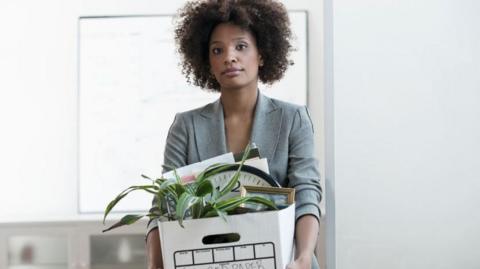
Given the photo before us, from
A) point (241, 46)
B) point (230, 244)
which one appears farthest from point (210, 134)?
point (230, 244)

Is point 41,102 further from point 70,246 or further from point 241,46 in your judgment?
point 241,46

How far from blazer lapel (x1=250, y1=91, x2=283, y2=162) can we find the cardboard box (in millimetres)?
204

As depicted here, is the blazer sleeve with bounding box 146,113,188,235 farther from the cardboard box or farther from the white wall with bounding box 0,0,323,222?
the white wall with bounding box 0,0,323,222

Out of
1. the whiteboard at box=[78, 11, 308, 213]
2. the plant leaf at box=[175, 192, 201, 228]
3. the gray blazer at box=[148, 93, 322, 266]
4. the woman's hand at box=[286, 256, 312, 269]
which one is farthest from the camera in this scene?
the whiteboard at box=[78, 11, 308, 213]

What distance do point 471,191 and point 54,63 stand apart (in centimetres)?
258

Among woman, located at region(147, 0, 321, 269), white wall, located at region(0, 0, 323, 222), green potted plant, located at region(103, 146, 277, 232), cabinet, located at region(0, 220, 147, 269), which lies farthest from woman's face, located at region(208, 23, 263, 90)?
white wall, located at region(0, 0, 323, 222)

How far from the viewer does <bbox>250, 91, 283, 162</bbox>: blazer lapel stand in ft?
3.99

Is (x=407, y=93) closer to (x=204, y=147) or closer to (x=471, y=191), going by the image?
(x=471, y=191)

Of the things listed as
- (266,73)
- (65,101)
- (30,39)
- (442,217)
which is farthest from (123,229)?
(442,217)

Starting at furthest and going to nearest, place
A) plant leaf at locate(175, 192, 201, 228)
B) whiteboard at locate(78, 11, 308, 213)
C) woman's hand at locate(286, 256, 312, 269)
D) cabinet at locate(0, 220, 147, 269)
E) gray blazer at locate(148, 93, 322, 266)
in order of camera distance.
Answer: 1. whiteboard at locate(78, 11, 308, 213)
2. cabinet at locate(0, 220, 147, 269)
3. gray blazer at locate(148, 93, 322, 266)
4. woman's hand at locate(286, 256, 312, 269)
5. plant leaf at locate(175, 192, 201, 228)

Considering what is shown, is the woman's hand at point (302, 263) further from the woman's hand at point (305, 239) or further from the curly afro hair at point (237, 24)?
the curly afro hair at point (237, 24)

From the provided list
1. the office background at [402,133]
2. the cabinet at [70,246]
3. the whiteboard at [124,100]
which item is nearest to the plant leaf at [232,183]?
the office background at [402,133]

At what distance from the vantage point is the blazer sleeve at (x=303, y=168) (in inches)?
45.8

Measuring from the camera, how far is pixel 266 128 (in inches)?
48.7
